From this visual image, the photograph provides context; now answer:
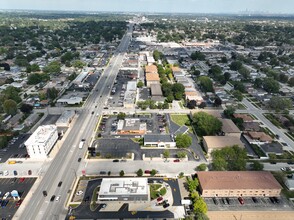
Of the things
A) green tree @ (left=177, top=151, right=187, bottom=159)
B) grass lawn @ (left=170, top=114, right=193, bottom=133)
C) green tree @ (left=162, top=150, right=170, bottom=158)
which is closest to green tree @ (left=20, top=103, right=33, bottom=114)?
grass lawn @ (left=170, top=114, right=193, bottom=133)

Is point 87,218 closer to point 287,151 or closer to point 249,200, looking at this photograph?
point 249,200

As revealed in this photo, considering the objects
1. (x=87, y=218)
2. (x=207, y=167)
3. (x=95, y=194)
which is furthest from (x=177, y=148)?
(x=87, y=218)

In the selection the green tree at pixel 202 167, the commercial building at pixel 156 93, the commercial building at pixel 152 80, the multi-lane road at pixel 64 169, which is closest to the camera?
the multi-lane road at pixel 64 169

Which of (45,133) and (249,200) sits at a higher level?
(45,133)

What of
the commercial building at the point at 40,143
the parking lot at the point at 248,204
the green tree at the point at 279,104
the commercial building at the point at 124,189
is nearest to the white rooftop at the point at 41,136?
the commercial building at the point at 40,143

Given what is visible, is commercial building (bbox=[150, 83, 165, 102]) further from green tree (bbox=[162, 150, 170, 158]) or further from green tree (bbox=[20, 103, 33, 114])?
green tree (bbox=[20, 103, 33, 114])

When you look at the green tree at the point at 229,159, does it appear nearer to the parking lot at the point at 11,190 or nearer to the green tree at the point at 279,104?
the green tree at the point at 279,104
